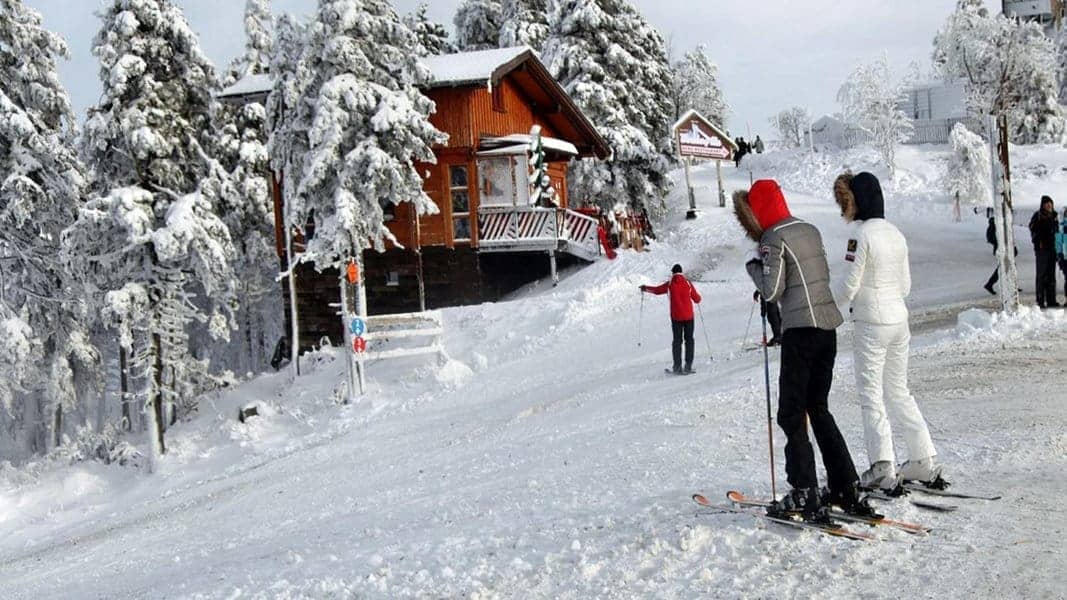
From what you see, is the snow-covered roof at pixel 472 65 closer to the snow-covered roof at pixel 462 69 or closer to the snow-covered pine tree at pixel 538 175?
the snow-covered roof at pixel 462 69

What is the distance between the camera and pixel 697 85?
66.6m

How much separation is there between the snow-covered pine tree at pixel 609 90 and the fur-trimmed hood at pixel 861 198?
28.6m

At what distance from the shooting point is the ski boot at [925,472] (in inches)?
232

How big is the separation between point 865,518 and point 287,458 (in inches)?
451

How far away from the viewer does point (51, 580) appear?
31.0ft

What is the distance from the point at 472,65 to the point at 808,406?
22762mm

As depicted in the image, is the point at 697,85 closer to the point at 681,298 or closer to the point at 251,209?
the point at 251,209

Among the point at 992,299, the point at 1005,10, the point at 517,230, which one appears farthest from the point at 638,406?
the point at 1005,10

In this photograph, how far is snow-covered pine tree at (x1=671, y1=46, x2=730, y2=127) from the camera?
65.6 meters

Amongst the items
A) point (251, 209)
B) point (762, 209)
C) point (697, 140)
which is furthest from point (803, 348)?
point (697, 140)

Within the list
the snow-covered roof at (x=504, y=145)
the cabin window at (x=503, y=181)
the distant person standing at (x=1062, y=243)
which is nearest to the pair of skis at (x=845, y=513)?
the distant person standing at (x=1062, y=243)

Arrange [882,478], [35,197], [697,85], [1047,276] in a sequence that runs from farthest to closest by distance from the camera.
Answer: [697,85]
[35,197]
[1047,276]
[882,478]

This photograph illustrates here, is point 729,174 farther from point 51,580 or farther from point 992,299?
point 51,580

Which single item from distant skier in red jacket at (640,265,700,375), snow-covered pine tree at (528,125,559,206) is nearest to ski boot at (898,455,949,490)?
distant skier in red jacket at (640,265,700,375)
